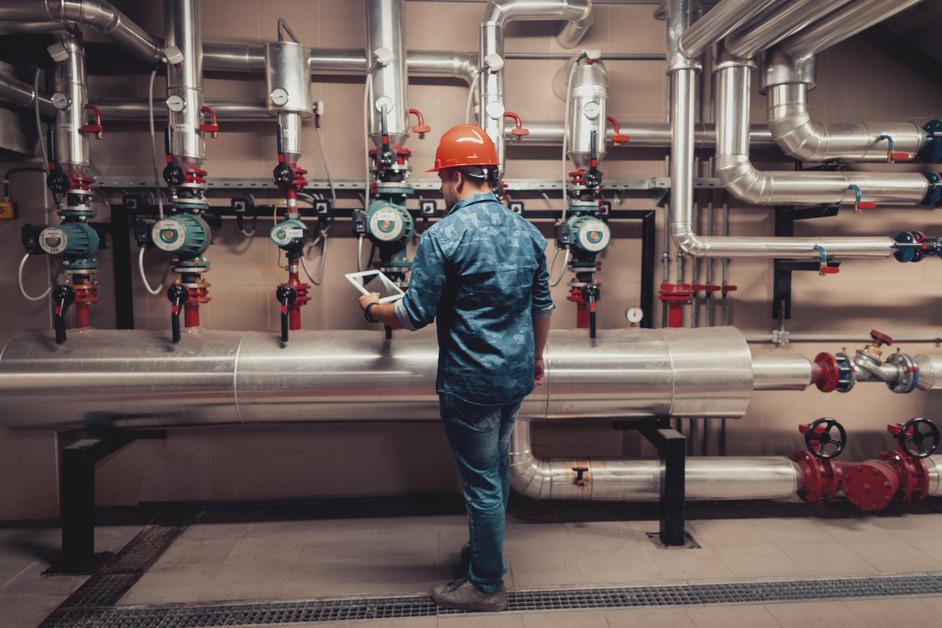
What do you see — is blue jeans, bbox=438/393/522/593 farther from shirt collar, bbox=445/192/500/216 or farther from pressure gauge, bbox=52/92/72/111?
pressure gauge, bbox=52/92/72/111

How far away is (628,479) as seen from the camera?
2.40 meters

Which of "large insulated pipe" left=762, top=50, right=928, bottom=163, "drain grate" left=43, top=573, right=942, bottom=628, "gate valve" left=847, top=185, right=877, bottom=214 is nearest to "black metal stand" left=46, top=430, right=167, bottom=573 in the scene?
"drain grate" left=43, top=573, right=942, bottom=628

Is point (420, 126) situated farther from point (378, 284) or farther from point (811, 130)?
point (811, 130)

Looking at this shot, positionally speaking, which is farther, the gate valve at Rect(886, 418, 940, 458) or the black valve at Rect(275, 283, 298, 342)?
the gate valve at Rect(886, 418, 940, 458)

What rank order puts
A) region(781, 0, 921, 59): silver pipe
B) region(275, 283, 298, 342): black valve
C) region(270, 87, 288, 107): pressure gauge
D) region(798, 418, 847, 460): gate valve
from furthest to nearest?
1. region(798, 418, 847, 460): gate valve
2. region(270, 87, 288, 107): pressure gauge
3. region(275, 283, 298, 342): black valve
4. region(781, 0, 921, 59): silver pipe

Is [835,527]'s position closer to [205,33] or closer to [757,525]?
[757,525]

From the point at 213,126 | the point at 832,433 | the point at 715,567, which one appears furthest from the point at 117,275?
the point at 832,433

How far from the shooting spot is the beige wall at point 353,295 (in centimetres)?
264

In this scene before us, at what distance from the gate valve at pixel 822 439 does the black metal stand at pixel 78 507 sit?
2806mm

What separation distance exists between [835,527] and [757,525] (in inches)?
12.2

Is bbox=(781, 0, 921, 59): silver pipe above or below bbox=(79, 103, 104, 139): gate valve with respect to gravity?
above

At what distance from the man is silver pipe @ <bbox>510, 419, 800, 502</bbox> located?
0.55 metres

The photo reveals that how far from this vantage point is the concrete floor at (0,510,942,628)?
185 cm

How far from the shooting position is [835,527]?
2.46 m
